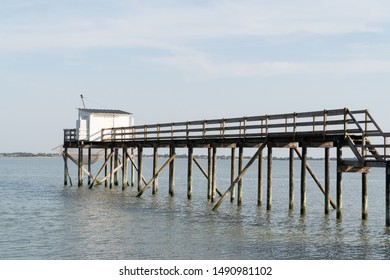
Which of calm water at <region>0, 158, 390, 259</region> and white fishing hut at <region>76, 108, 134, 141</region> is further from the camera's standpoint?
white fishing hut at <region>76, 108, 134, 141</region>

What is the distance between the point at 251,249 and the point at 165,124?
659 inches

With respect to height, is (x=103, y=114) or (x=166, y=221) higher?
(x=103, y=114)

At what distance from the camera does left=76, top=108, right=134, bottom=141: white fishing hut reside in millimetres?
43844

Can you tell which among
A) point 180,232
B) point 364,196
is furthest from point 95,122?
point 364,196

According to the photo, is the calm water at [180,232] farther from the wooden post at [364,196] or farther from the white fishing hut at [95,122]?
the white fishing hut at [95,122]

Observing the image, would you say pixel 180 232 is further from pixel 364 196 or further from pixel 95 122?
pixel 95 122

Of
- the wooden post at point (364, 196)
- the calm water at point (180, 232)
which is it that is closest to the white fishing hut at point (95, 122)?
the calm water at point (180, 232)

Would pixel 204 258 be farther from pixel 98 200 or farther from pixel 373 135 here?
pixel 98 200

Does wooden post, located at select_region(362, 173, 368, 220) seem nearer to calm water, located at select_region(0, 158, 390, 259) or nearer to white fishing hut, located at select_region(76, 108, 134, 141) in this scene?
calm water, located at select_region(0, 158, 390, 259)

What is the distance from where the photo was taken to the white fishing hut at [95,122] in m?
43.8

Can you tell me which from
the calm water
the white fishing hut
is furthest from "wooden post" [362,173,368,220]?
the white fishing hut

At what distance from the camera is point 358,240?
2011 cm

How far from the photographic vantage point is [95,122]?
4409cm
